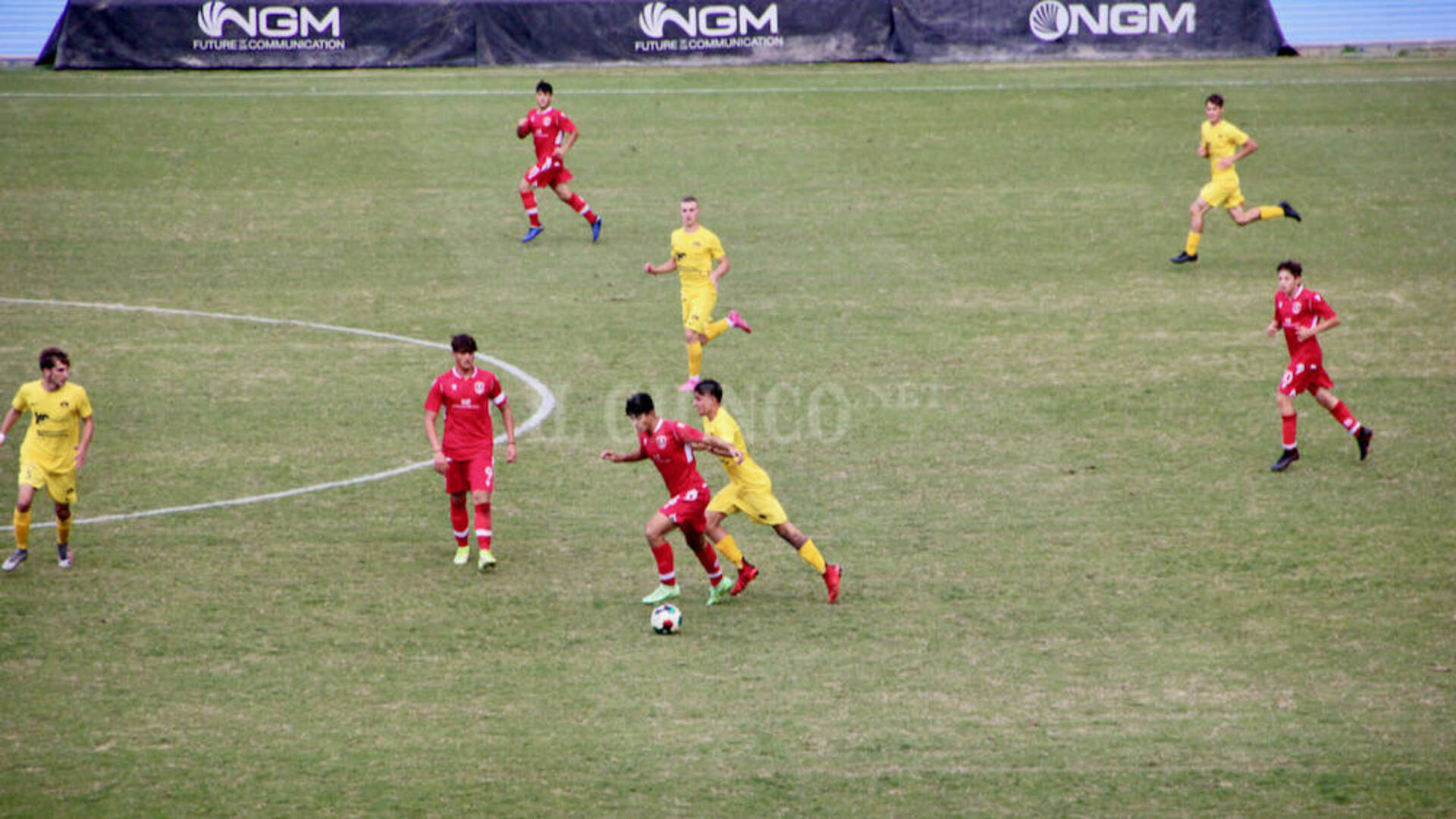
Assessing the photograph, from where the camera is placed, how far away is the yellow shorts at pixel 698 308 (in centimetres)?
2047

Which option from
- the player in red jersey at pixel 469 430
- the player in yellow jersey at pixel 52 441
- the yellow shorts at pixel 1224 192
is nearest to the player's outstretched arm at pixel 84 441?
the player in yellow jersey at pixel 52 441

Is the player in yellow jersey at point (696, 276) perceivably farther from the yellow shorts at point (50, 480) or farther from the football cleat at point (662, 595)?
the yellow shorts at point (50, 480)

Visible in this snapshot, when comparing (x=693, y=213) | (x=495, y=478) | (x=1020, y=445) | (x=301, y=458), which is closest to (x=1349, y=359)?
(x=1020, y=445)

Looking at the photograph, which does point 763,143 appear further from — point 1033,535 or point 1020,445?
point 1033,535

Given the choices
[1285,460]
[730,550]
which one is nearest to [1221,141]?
[1285,460]

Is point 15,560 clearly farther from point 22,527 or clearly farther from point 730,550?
point 730,550

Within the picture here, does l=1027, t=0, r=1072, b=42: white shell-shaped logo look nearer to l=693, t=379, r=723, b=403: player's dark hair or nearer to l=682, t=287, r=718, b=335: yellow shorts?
l=682, t=287, r=718, b=335: yellow shorts

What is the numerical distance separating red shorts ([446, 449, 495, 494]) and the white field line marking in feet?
81.8

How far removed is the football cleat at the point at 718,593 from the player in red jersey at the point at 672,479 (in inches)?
10.3

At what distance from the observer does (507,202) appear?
3091 cm

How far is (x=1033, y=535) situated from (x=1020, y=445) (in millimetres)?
3125

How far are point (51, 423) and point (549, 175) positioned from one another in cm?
1449

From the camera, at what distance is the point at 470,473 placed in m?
14.4

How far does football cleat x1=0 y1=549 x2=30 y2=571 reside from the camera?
46.3 ft
